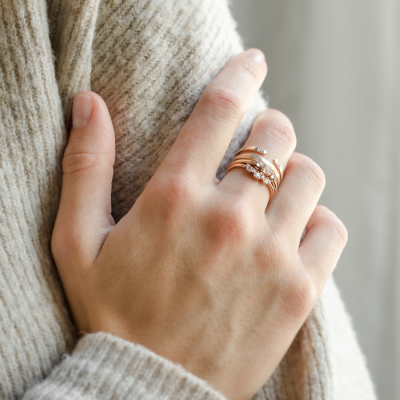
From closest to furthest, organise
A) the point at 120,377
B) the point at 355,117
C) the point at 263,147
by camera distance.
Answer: the point at 120,377 → the point at 263,147 → the point at 355,117

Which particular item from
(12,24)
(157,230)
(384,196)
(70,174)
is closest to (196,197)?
(157,230)

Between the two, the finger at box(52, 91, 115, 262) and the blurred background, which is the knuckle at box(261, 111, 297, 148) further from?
the blurred background

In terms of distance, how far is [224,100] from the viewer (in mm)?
528

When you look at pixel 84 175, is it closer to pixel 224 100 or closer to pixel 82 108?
pixel 82 108

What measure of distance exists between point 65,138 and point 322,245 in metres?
0.40

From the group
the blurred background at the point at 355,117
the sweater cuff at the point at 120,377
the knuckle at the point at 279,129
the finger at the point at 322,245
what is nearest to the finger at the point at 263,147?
the knuckle at the point at 279,129

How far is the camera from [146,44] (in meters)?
0.50

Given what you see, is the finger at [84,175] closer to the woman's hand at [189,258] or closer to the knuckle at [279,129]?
the woman's hand at [189,258]

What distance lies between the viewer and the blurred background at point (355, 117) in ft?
3.23

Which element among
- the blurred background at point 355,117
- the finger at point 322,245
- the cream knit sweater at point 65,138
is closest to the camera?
the cream knit sweater at point 65,138

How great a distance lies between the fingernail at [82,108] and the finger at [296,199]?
283 mm

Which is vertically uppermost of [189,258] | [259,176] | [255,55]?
[255,55]

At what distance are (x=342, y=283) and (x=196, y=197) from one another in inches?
31.6

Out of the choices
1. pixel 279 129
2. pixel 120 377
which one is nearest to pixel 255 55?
pixel 279 129
